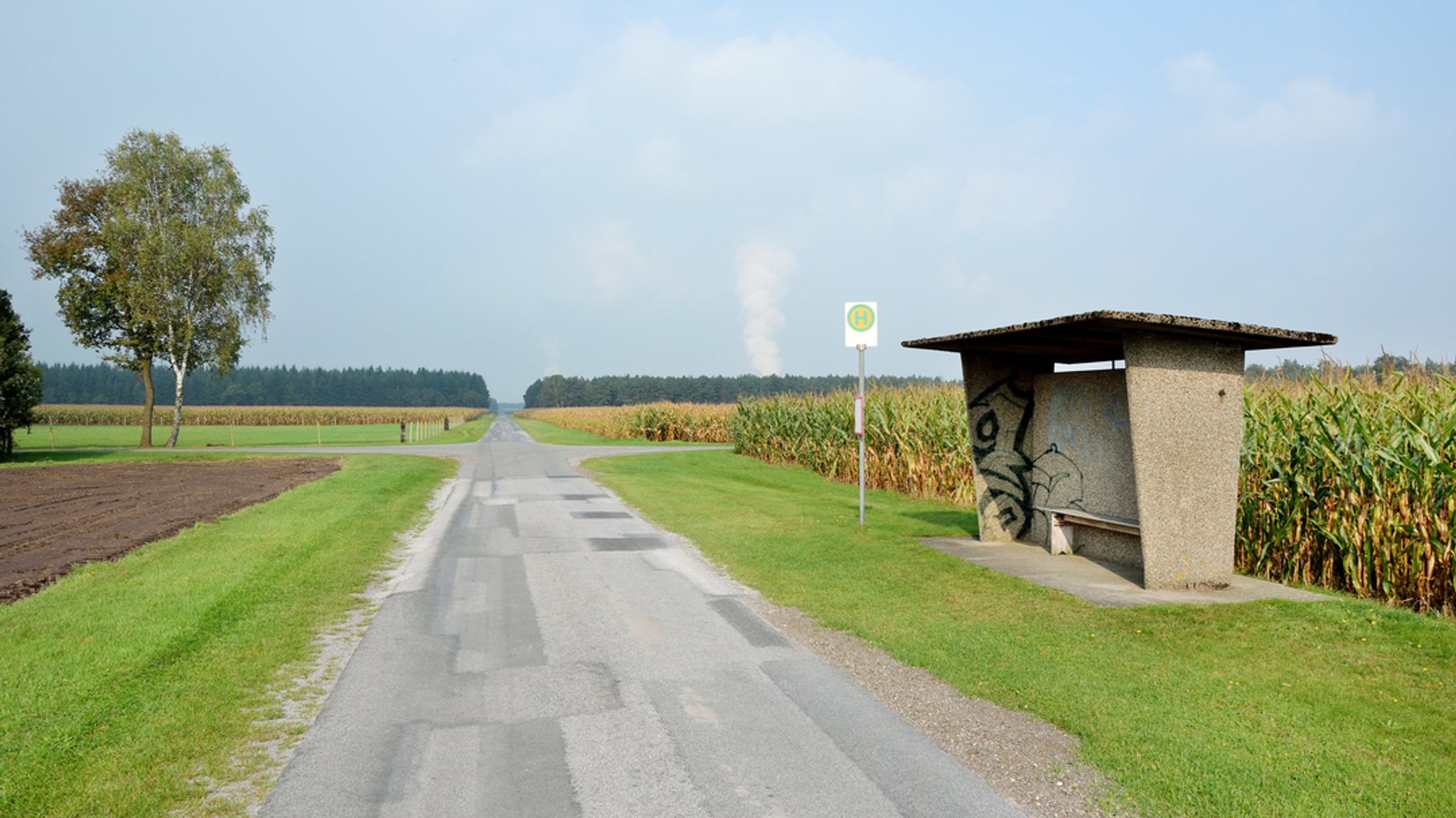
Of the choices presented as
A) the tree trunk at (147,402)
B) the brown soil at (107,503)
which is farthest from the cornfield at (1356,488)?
the tree trunk at (147,402)

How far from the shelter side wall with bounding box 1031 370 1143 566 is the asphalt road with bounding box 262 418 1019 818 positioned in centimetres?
416

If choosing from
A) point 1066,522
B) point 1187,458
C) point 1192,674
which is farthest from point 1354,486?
point 1192,674

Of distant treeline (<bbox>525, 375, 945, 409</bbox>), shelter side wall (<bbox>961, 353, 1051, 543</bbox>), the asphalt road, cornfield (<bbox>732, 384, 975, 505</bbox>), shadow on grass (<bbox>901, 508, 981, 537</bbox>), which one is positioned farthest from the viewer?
distant treeline (<bbox>525, 375, 945, 409</bbox>)

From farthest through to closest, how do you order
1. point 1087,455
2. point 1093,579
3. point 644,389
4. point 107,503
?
point 644,389
point 107,503
point 1087,455
point 1093,579

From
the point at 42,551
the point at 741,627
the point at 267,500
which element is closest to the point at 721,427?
the point at 267,500

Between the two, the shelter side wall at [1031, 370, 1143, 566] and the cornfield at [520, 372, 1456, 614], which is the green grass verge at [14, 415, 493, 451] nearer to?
the shelter side wall at [1031, 370, 1143, 566]

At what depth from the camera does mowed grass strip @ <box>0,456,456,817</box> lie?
3945 mm

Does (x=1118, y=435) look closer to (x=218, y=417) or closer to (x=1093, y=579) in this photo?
(x=1093, y=579)

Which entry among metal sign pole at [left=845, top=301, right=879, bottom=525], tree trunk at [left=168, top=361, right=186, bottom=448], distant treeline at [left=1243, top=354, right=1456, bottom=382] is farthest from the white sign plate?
tree trunk at [left=168, top=361, right=186, bottom=448]

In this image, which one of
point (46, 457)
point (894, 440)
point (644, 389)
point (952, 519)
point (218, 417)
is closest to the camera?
point (952, 519)

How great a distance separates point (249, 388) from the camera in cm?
16700

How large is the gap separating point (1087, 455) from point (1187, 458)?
6.71ft

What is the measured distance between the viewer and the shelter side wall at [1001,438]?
1045 centimetres

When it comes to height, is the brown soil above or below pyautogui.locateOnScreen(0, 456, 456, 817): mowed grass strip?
below
